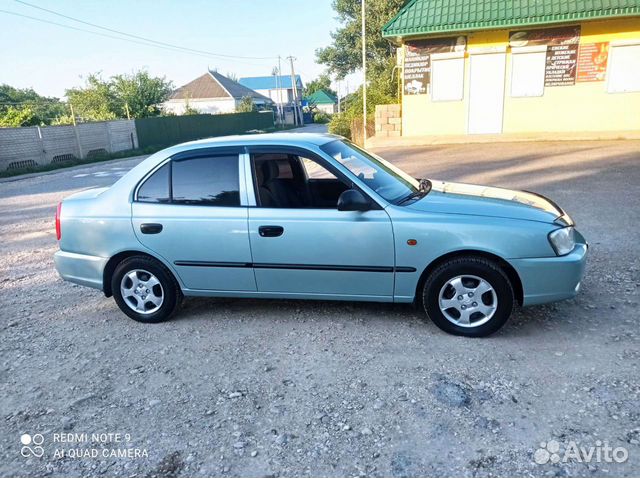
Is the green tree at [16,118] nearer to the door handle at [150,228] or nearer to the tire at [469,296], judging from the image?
the door handle at [150,228]

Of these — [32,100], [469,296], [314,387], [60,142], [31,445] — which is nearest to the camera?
[31,445]

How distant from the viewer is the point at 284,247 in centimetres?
408

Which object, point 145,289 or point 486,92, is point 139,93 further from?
point 145,289

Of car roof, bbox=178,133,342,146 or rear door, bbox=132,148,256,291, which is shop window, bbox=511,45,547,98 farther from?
rear door, bbox=132,148,256,291

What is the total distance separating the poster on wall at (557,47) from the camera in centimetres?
1497

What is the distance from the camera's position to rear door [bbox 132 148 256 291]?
418cm

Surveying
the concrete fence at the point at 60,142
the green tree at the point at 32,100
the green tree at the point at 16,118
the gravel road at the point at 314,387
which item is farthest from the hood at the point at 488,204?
the green tree at the point at 32,100

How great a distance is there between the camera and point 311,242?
400 centimetres

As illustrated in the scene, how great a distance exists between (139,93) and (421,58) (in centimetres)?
2497

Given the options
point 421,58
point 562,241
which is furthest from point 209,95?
point 562,241

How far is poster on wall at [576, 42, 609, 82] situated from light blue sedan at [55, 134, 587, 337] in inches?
527

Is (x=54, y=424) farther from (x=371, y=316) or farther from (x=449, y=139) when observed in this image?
(x=449, y=139)

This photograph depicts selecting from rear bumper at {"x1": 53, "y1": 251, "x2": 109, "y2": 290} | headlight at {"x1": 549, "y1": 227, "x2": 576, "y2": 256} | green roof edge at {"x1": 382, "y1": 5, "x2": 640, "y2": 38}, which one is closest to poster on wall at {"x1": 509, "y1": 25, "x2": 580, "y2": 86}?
green roof edge at {"x1": 382, "y1": 5, "x2": 640, "y2": 38}

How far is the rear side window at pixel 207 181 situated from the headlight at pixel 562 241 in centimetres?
259
